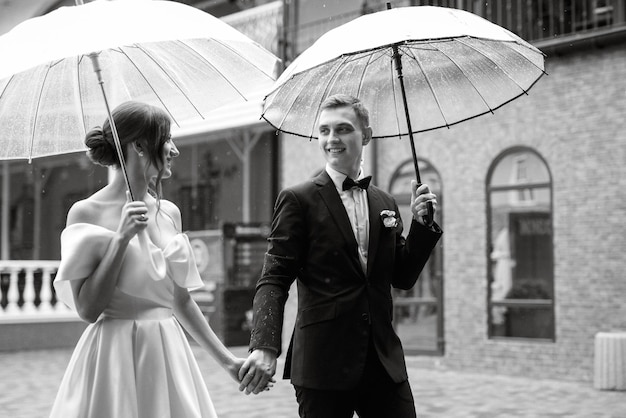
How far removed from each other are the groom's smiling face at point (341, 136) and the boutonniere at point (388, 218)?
23cm

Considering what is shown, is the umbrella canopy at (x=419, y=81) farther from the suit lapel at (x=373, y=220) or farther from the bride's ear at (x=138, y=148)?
the bride's ear at (x=138, y=148)

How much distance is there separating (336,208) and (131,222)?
0.87 m

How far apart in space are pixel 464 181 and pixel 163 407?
35.2ft

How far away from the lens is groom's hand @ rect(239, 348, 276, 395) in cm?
333

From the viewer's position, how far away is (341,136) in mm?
3576

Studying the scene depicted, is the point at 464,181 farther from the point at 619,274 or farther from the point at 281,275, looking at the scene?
the point at 281,275

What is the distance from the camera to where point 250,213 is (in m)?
20.7

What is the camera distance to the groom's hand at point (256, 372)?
3.33m

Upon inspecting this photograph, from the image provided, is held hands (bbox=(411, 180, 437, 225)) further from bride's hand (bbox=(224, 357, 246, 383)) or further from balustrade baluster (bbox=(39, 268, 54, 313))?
balustrade baluster (bbox=(39, 268, 54, 313))

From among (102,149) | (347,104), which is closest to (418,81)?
(347,104)

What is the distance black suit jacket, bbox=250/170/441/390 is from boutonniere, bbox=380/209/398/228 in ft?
0.10

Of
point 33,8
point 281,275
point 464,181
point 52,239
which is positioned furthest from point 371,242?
point 52,239

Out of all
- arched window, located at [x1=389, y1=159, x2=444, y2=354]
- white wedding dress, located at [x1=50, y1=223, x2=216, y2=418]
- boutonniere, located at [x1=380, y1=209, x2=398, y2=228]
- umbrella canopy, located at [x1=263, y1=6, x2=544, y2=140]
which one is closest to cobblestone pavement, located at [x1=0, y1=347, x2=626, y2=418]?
arched window, located at [x1=389, y1=159, x2=444, y2=354]

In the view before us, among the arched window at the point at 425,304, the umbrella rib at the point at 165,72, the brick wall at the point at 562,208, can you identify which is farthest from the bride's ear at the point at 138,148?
the arched window at the point at 425,304
